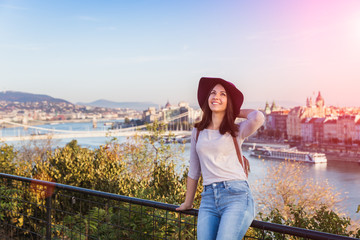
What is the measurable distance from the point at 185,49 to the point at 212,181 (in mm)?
59858

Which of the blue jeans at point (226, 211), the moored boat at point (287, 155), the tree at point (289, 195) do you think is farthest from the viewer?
the moored boat at point (287, 155)

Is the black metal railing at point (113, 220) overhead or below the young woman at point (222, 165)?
below

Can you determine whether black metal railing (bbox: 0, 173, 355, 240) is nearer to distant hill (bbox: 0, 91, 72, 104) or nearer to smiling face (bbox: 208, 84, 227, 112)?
smiling face (bbox: 208, 84, 227, 112)

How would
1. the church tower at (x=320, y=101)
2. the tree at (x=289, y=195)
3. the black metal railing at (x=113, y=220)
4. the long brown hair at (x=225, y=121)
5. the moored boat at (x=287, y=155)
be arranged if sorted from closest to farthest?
the long brown hair at (x=225, y=121), the black metal railing at (x=113, y=220), the tree at (x=289, y=195), the moored boat at (x=287, y=155), the church tower at (x=320, y=101)

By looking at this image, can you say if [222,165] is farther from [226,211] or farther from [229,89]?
[229,89]

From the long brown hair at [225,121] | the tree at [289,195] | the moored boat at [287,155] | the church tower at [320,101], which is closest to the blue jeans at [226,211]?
the long brown hair at [225,121]

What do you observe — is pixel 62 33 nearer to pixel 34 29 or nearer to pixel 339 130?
pixel 34 29

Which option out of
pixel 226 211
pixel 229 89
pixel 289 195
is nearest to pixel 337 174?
pixel 289 195

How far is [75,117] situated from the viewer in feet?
201

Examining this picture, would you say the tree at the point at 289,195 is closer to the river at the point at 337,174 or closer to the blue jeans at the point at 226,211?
the river at the point at 337,174

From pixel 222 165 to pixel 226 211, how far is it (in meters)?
0.18

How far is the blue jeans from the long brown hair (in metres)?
0.20

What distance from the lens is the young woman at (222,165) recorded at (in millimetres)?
1426

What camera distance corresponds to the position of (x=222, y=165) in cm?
150
